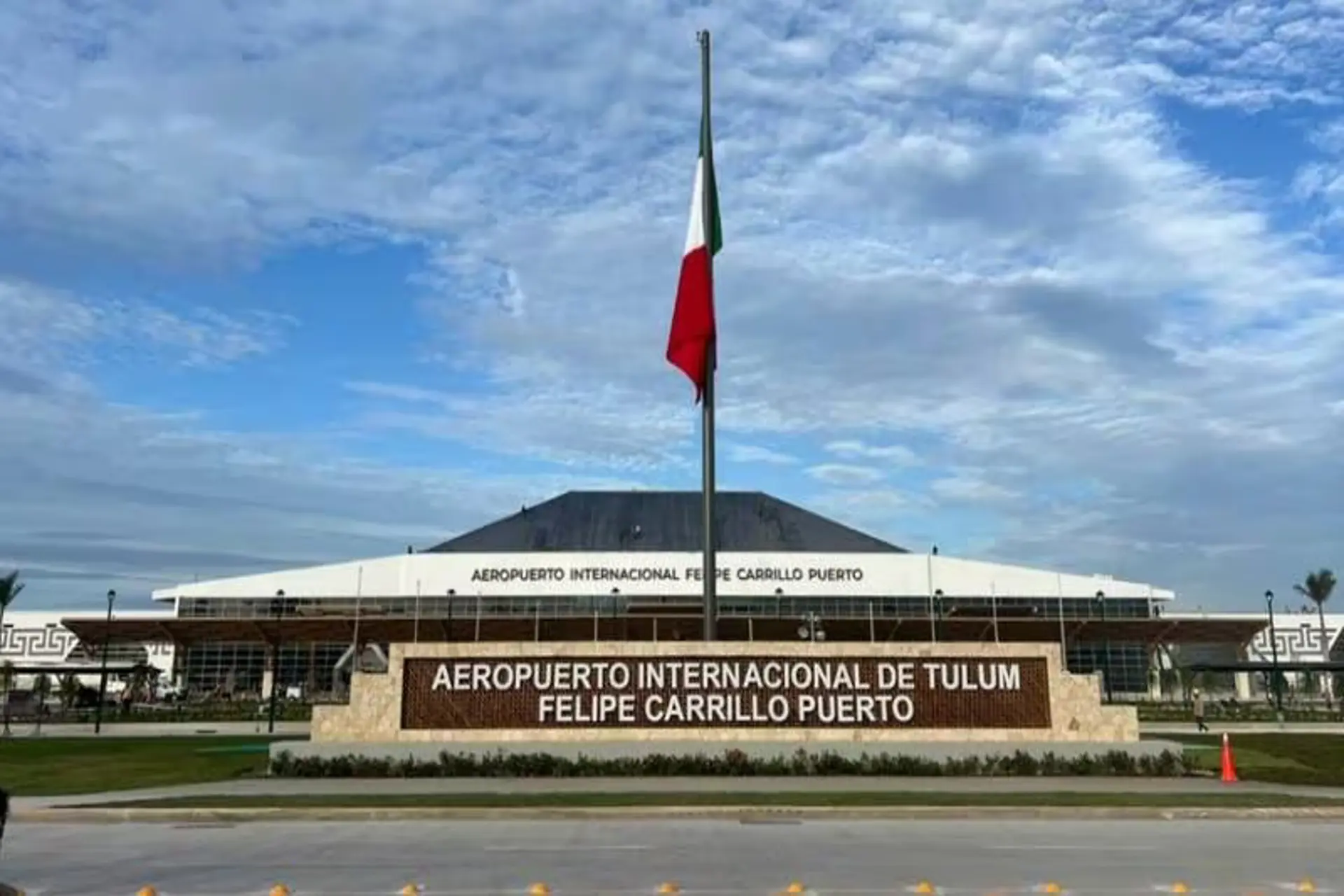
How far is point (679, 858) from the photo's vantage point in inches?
489

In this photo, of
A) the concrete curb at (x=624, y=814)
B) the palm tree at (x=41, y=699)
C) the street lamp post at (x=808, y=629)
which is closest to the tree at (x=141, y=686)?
the palm tree at (x=41, y=699)

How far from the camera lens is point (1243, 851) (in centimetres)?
1316

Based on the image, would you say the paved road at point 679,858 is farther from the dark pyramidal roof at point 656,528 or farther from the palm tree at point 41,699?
the dark pyramidal roof at point 656,528

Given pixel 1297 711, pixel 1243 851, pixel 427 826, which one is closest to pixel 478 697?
pixel 427 826

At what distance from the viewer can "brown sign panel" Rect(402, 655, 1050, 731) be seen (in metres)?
22.8

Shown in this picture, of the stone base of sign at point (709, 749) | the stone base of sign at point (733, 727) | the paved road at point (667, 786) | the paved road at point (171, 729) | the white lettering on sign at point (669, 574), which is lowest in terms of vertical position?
the paved road at point (171, 729)

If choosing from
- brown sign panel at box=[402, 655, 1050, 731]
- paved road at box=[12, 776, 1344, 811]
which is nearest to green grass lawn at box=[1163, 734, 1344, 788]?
paved road at box=[12, 776, 1344, 811]

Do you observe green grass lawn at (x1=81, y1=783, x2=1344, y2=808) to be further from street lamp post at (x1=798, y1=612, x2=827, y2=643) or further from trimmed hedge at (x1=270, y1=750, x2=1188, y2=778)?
street lamp post at (x1=798, y1=612, x2=827, y2=643)

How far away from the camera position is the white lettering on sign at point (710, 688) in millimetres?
22812

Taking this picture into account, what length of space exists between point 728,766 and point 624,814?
5352mm

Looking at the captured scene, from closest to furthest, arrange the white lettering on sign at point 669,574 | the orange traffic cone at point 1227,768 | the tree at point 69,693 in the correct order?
the orange traffic cone at point 1227,768 → the tree at point 69,693 → the white lettering on sign at point 669,574

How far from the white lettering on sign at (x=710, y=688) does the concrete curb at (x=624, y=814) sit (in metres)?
6.03

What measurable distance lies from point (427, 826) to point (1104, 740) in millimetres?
13683

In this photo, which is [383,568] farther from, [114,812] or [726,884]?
[726,884]
